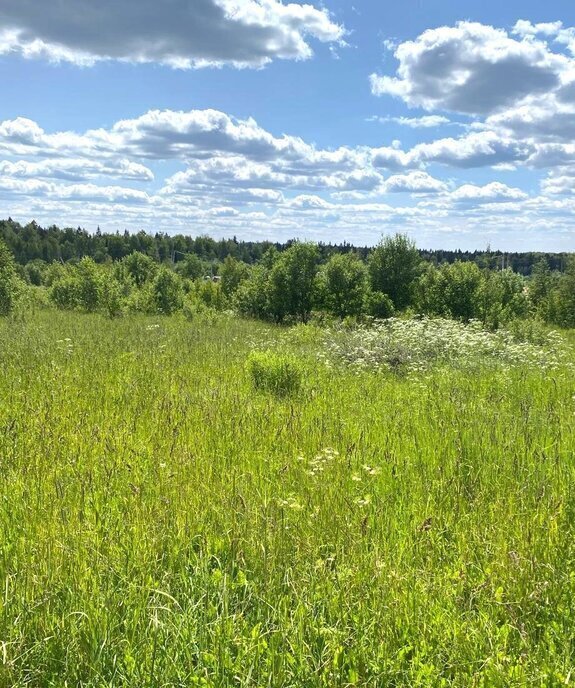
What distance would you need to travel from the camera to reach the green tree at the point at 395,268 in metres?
30.2

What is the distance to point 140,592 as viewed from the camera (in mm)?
2367

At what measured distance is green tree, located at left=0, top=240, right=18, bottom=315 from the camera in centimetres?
1909

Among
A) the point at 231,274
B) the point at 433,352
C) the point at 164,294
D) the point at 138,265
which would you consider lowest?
the point at 433,352

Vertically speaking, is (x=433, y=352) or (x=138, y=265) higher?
(x=138, y=265)

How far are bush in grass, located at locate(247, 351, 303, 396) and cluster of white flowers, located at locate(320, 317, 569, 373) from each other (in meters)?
2.19

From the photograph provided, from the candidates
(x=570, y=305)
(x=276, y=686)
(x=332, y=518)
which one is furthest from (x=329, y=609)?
(x=570, y=305)

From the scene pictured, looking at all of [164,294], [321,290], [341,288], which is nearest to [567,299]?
[341,288]

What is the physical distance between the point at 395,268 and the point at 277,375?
971 inches

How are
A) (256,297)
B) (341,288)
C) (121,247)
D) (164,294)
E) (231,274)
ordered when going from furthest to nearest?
1. (121,247)
2. (231,274)
3. (256,297)
4. (164,294)
5. (341,288)

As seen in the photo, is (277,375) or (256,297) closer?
(277,375)

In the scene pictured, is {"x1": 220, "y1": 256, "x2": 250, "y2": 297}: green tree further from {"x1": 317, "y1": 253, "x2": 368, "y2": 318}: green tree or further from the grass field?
the grass field

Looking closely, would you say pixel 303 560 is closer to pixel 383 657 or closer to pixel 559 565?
pixel 383 657

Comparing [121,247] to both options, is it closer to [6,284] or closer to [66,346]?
[6,284]

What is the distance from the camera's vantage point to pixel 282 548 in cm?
276
